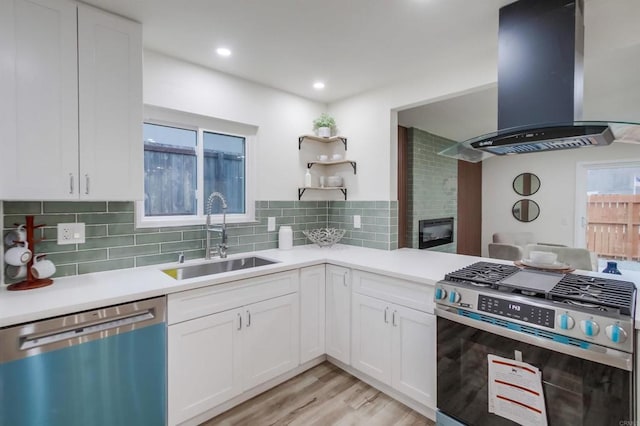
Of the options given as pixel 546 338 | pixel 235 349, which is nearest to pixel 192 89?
pixel 235 349

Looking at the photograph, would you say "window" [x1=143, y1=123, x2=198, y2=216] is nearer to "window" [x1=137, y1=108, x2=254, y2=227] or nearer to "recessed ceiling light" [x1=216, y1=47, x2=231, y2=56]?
"window" [x1=137, y1=108, x2=254, y2=227]

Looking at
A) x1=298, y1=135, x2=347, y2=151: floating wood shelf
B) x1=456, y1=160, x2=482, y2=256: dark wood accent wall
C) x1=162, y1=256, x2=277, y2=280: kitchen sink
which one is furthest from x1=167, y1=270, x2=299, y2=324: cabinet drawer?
x1=456, y1=160, x2=482, y2=256: dark wood accent wall

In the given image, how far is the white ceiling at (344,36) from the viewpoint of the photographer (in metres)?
1.69

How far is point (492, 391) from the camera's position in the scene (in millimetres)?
1497

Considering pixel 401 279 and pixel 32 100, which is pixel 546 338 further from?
pixel 32 100

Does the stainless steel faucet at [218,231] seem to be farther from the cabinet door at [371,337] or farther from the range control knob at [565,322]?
the range control knob at [565,322]

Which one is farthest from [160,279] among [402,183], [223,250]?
[402,183]

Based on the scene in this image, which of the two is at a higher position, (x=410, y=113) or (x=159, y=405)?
(x=410, y=113)

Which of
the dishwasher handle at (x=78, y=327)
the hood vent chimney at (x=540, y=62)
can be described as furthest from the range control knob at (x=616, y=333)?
the dishwasher handle at (x=78, y=327)

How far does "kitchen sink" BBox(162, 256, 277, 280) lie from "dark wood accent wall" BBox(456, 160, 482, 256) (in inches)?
156

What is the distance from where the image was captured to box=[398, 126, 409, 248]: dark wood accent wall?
402 cm

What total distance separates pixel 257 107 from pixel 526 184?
5.24 m

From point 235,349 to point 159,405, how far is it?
47cm

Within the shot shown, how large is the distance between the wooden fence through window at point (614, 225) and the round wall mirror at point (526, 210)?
724 mm
